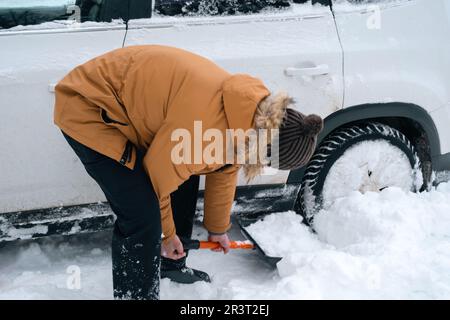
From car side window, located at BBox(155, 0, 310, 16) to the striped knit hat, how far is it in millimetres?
1002

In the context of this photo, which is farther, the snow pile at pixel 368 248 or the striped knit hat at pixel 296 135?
the snow pile at pixel 368 248

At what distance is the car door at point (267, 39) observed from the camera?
102 inches

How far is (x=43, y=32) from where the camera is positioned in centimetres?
247

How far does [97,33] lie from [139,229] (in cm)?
99

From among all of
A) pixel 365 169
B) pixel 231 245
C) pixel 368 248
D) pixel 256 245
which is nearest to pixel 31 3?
pixel 231 245

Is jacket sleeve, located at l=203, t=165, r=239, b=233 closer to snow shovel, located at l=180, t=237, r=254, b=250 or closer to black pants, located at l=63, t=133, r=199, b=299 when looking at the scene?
snow shovel, located at l=180, t=237, r=254, b=250

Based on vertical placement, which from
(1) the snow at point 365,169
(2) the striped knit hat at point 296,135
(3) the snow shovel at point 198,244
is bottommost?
(3) the snow shovel at point 198,244

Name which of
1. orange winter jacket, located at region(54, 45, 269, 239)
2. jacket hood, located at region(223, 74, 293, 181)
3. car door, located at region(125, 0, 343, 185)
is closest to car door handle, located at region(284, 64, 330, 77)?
car door, located at region(125, 0, 343, 185)

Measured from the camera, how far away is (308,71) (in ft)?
8.81

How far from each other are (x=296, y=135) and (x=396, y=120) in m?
1.52

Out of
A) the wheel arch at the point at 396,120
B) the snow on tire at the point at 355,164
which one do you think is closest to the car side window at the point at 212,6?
the wheel arch at the point at 396,120

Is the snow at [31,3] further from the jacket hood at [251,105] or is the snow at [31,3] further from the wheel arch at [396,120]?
the wheel arch at [396,120]

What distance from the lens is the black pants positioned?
210 cm
